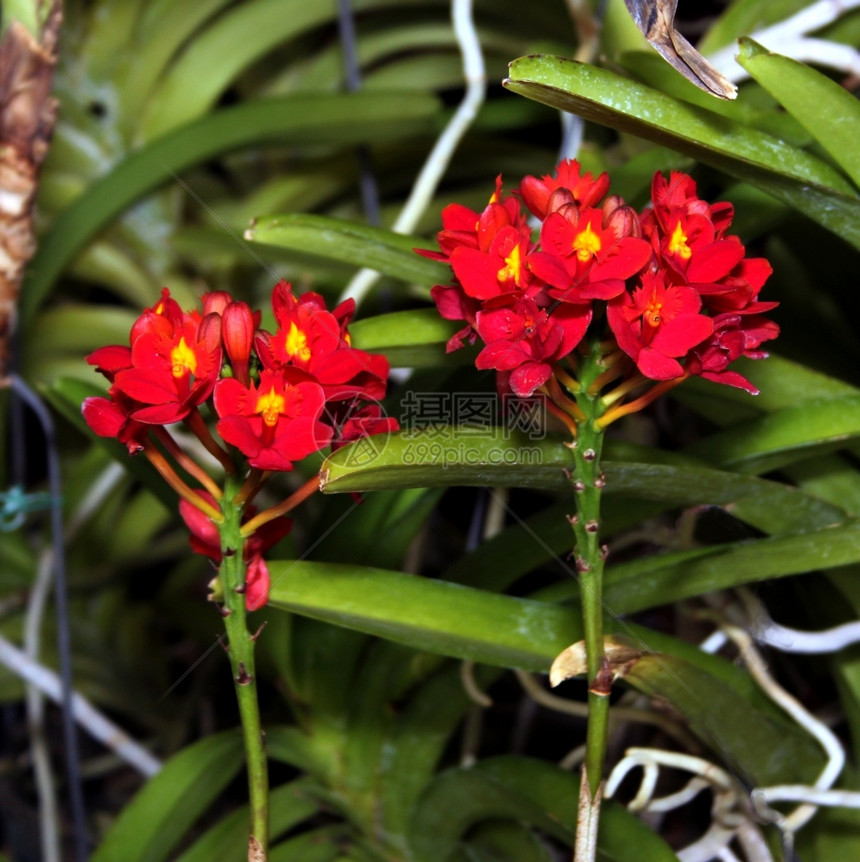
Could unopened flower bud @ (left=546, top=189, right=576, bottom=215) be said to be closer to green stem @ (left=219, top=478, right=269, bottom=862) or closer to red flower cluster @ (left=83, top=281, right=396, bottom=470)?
red flower cluster @ (left=83, top=281, right=396, bottom=470)

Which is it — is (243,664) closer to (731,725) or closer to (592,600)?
(592,600)

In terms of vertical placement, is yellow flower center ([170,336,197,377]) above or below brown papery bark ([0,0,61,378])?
below

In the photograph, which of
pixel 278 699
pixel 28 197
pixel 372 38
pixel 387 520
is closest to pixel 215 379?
pixel 387 520

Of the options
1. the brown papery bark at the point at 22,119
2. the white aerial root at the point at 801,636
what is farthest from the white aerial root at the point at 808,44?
the brown papery bark at the point at 22,119

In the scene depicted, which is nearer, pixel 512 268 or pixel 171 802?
pixel 512 268

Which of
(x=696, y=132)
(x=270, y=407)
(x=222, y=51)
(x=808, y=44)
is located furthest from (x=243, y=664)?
(x=222, y=51)

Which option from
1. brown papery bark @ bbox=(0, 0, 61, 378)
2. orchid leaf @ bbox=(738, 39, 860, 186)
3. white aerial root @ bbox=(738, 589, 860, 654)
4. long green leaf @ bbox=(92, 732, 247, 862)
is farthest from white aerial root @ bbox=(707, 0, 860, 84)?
long green leaf @ bbox=(92, 732, 247, 862)
